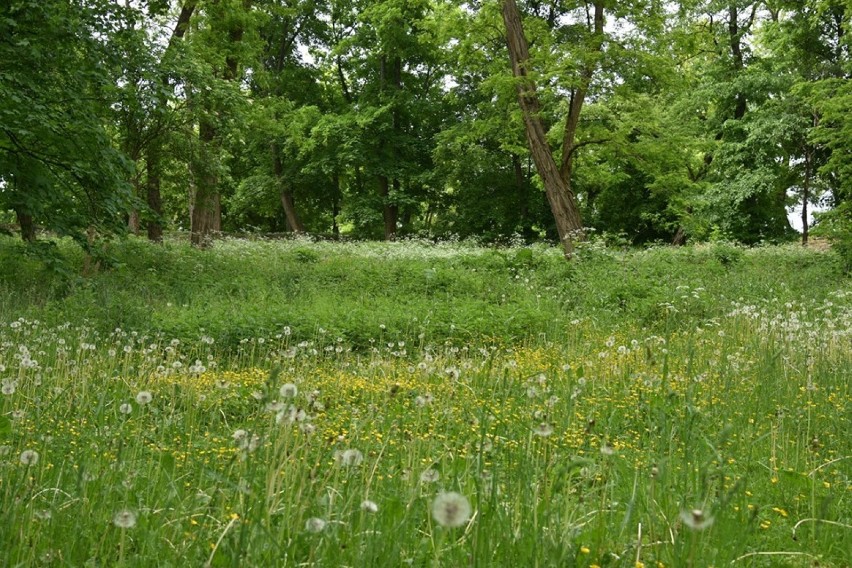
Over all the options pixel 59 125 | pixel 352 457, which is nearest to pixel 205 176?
pixel 59 125

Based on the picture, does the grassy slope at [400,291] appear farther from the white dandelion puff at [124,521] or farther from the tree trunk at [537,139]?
the white dandelion puff at [124,521]

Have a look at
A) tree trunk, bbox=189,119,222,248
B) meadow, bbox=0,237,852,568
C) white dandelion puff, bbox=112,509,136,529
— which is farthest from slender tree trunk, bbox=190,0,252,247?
white dandelion puff, bbox=112,509,136,529

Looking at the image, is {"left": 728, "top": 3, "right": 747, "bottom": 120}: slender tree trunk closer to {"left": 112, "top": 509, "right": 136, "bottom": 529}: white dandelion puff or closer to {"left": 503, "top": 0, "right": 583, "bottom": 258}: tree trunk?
{"left": 503, "top": 0, "right": 583, "bottom": 258}: tree trunk

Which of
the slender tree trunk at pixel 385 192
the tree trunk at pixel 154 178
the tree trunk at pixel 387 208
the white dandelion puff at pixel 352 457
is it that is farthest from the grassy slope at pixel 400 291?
the slender tree trunk at pixel 385 192

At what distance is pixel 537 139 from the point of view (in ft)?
51.3

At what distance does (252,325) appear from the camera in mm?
7488

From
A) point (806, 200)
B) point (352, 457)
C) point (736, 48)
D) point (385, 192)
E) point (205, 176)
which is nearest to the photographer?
point (352, 457)

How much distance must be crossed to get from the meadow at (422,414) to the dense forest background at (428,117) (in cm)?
208

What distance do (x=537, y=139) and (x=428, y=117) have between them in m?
18.3

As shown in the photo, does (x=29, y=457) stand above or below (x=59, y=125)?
below

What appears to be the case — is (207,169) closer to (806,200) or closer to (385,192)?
(385,192)

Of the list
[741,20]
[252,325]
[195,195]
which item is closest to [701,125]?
[741,20]

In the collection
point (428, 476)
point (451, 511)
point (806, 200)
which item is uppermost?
point (806, 200)

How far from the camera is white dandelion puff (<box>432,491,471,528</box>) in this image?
1.25 m
